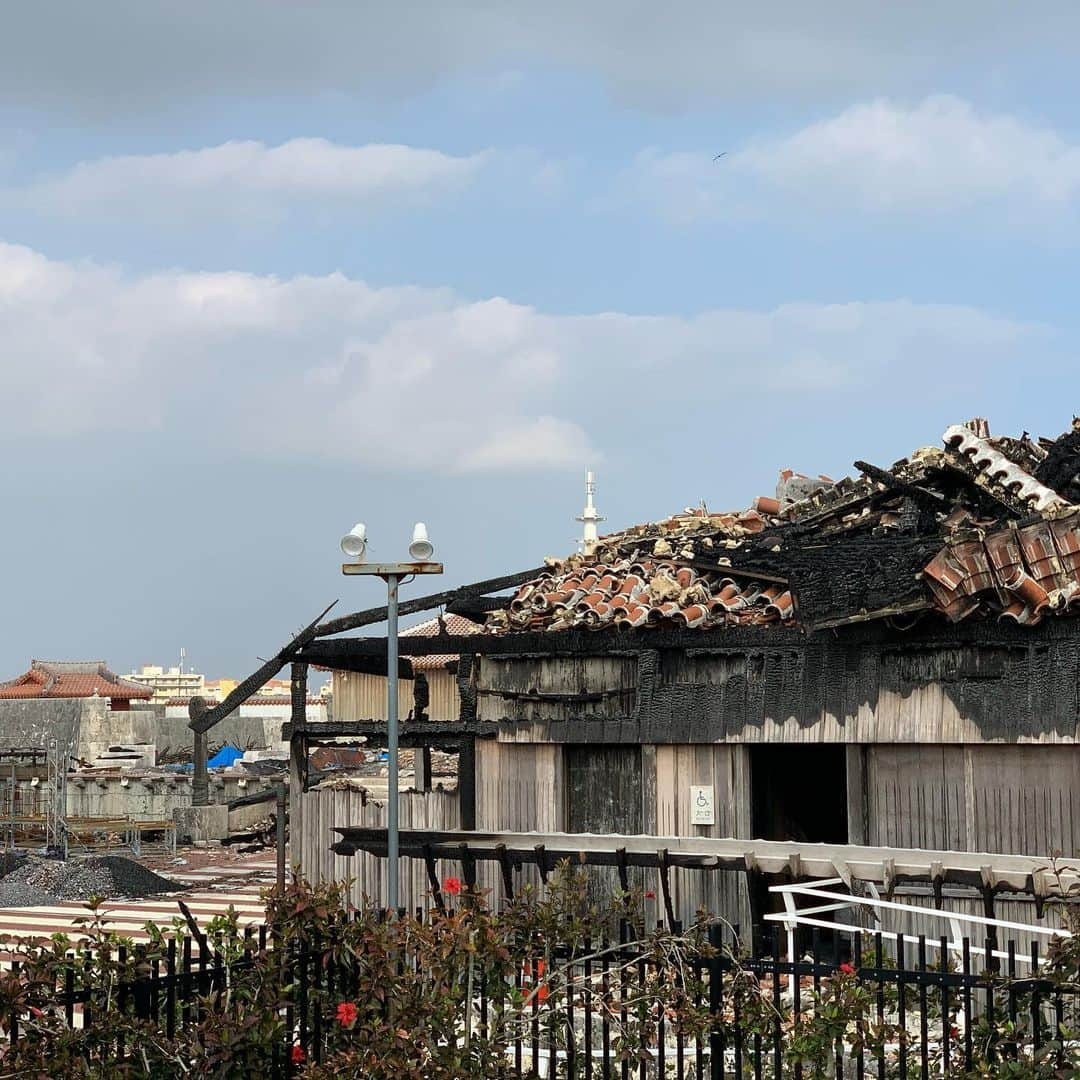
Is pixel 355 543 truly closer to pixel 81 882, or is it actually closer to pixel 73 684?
pixel 81 882

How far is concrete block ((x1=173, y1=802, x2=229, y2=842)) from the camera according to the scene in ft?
119

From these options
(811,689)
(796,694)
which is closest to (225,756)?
(796,694)

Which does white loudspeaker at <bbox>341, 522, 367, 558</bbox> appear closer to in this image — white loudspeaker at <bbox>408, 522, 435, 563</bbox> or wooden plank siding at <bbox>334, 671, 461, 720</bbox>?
white loudspeaker at <bbox>408, 522, 435, 563</bbox>

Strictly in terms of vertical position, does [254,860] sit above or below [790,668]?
below

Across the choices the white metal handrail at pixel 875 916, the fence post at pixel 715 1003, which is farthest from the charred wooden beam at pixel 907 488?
the fence post at pixel 715 1003

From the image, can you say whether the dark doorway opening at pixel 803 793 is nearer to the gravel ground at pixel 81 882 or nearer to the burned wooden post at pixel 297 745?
the burned wooden post at pixel 297 745

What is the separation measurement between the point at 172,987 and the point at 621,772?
7913 millimetres

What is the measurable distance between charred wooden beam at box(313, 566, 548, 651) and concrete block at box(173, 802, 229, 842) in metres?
20.4

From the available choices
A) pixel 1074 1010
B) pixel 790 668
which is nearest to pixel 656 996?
pixel 1074 1010

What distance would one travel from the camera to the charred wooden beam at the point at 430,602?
16594 millimetres

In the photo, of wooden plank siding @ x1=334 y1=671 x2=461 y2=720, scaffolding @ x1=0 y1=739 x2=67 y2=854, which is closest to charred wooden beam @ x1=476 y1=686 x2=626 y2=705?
scaffolding @ x1=0 y1=739 x2=67 y2=854

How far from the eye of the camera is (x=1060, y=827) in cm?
1274

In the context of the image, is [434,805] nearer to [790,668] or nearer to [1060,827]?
[790,668]

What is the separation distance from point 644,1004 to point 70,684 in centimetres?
5882
